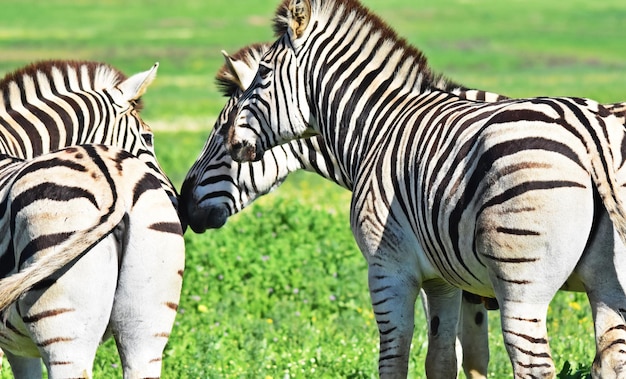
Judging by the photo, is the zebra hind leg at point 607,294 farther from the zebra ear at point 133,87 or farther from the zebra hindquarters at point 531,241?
the zebra ear at point 133,87

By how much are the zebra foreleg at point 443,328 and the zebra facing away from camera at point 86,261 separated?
1.82 metres

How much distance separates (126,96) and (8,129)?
882 mm

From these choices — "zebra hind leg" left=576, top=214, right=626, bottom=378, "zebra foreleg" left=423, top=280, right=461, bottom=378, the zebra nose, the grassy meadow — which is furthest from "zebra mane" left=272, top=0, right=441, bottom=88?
the grassy meadow

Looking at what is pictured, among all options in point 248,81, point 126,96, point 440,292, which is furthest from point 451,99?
point 126,96

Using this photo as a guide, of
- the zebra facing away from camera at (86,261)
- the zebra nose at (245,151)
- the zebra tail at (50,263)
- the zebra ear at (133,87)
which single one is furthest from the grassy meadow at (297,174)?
the zebra tail at (50,263)

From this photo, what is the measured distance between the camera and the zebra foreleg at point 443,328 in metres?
5.84

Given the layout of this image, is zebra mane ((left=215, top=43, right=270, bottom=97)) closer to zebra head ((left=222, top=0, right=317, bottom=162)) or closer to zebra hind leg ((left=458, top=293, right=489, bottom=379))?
zebra head ((left=222, top=0, right=317, bottom=162))

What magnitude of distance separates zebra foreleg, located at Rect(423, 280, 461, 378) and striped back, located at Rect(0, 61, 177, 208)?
80.2 inches

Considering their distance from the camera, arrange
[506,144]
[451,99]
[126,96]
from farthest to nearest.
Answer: [126,96] < [451,99] < [506,144]

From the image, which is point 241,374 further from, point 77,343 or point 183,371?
point 77,343

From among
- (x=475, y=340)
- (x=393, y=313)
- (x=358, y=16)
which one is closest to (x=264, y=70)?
(x=358, y=16)

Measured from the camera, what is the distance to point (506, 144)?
4.57 metres

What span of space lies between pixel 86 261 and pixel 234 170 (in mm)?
3300

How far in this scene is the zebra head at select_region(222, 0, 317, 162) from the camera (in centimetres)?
626
